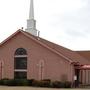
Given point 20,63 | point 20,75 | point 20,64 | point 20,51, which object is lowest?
point 20,75

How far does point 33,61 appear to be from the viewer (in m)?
45.9

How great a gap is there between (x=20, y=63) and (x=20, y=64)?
0.15 meters

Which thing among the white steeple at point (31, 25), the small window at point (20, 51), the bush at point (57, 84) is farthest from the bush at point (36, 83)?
the white steeple at point (31, 25)

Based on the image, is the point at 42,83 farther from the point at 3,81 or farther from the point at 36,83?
the point at 3,81

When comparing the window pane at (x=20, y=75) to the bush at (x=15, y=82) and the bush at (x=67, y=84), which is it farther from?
the bush at (x=67, y=84)

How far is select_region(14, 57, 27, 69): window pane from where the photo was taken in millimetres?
46750

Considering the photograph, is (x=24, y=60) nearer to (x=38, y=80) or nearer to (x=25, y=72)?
(x=25, y=72)

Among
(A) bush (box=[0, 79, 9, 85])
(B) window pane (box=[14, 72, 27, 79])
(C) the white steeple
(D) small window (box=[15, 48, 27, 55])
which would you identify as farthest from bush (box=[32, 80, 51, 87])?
(C) the white steeple

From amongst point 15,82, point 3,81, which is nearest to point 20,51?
point 3,81

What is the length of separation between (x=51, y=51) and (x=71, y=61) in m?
3.28

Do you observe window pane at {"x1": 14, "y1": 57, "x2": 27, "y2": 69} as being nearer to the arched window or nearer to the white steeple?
the arched window

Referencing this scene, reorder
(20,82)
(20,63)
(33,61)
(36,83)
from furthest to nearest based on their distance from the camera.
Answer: (20,63)
(33,61)
(20,82)
(36,83)

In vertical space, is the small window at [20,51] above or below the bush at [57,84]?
above

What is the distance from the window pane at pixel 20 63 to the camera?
4675 centimetres
